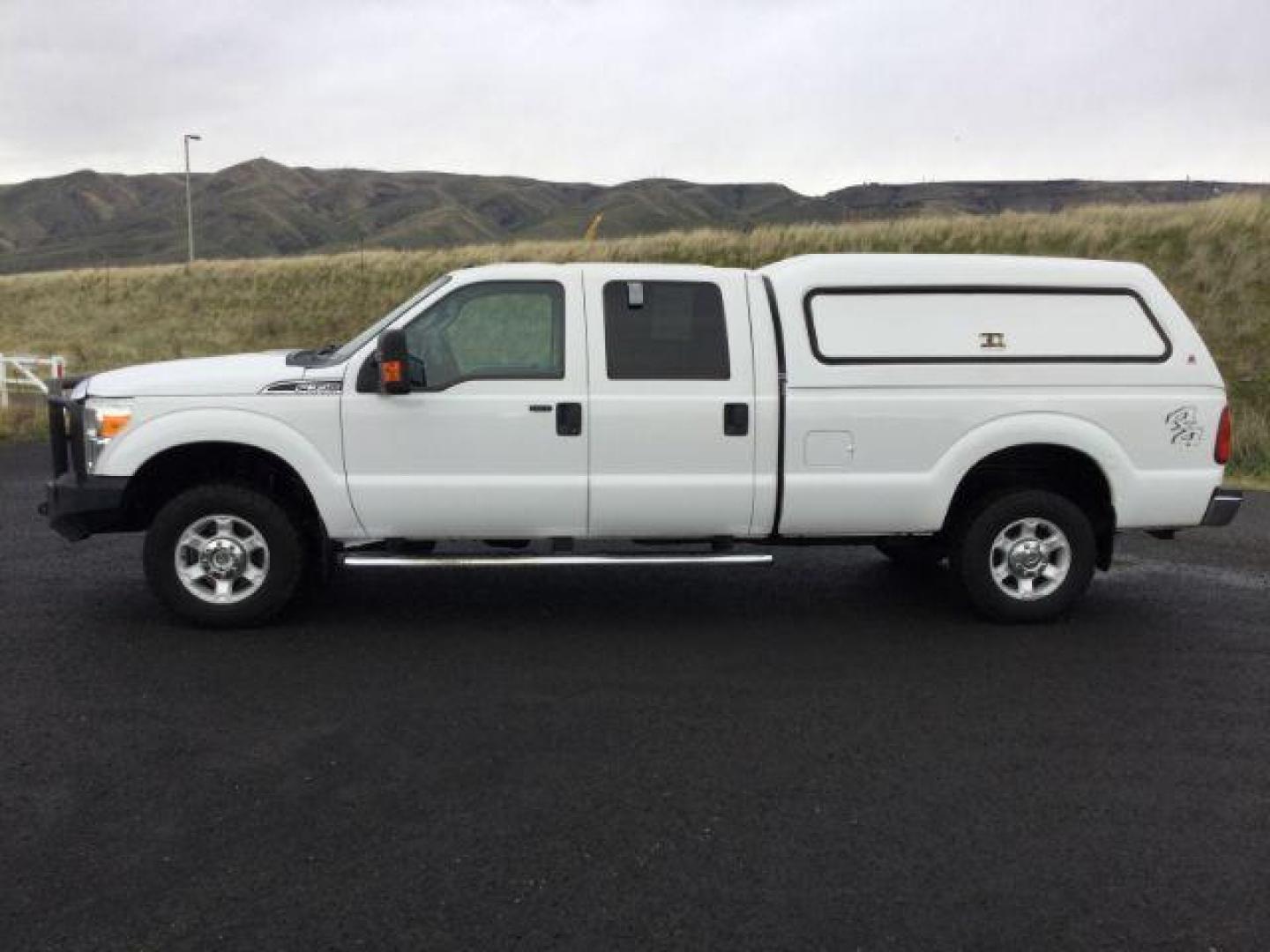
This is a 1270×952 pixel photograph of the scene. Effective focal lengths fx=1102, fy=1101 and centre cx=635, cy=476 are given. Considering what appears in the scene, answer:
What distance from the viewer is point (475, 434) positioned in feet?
20.2

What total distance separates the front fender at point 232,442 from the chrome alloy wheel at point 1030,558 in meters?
3.85

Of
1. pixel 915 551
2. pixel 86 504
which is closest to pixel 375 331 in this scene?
pixel 86 504

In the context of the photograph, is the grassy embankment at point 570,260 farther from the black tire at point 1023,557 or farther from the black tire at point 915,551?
the black tire at point 1023,557

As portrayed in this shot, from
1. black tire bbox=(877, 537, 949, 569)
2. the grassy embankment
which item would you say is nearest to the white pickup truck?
black tire bbox=(877, 537, 949, 569)

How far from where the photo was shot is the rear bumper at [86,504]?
6117 mm

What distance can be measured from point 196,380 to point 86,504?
0.92 meters

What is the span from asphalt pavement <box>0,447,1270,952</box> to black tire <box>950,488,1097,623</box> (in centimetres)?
21

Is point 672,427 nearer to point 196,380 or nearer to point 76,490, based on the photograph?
point 196,380

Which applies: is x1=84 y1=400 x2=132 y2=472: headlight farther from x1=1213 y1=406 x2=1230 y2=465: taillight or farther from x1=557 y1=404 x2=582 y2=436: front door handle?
x1=1213 y1=406 x2=1230 y2=465: taillight

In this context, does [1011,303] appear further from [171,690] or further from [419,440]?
[171,690]

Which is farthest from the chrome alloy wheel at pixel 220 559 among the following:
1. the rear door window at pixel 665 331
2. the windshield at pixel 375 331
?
the rear door window at pixel 665 331

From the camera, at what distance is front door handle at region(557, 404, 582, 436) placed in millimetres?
6180

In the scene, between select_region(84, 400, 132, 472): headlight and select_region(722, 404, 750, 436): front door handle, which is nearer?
select_region(84, 400, 132, 472): headlight

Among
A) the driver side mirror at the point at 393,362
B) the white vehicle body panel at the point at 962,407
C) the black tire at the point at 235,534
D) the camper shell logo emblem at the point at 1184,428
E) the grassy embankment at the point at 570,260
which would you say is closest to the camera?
the driver side mirror at the point at 393,362
